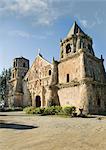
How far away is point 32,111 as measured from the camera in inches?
1056

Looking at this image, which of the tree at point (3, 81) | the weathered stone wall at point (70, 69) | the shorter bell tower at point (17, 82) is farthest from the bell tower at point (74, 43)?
the tree at point (3, 81)

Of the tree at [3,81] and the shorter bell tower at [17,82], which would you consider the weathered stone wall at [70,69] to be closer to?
the shorter bell tower at [17,82]

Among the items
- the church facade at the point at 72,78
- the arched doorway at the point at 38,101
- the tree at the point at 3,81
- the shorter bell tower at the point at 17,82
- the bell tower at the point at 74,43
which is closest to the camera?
the church facade at the point at 72,78

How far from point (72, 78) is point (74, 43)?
5.80 meters

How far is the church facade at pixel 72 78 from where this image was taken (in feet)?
93.7

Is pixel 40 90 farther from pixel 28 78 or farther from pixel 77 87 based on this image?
pixel 77 87

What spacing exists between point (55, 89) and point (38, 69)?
346 inches

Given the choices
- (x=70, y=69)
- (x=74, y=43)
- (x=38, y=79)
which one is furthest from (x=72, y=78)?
(x=38, y=79)

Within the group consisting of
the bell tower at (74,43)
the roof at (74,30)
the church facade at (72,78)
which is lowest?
the church facade at (72,78)

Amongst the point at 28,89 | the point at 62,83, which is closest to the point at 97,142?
the point at 62,83

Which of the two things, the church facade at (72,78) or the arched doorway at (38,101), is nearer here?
the church facade at (72,78)

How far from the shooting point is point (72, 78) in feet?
104

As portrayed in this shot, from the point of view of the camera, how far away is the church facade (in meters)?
28.6

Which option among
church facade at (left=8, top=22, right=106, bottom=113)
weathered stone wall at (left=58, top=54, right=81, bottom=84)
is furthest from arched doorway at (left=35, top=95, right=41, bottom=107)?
weathered stone wall at (left=58, top=54, right=81, bottom=84)
